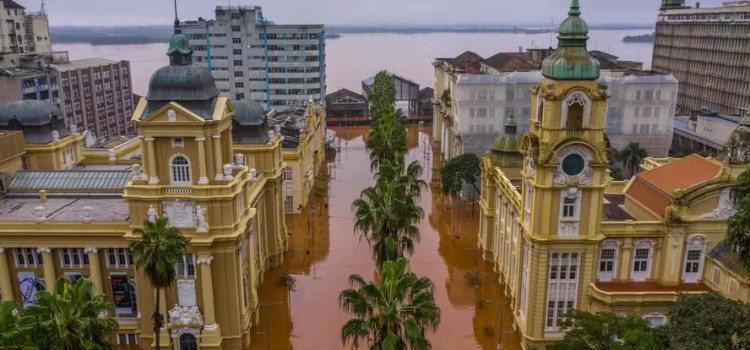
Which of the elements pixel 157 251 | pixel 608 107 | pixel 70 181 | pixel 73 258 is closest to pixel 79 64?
pixel 70 181

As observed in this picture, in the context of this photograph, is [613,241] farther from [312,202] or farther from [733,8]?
[733,8]

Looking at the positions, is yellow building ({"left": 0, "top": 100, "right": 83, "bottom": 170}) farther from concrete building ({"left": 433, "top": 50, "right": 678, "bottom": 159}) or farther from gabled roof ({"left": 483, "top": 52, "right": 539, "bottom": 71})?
gabled roof ({"left": 483, "top": 52, "right": 539, "bottom": 71})

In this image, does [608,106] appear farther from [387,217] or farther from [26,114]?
[26,114]

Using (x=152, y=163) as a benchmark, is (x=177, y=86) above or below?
above

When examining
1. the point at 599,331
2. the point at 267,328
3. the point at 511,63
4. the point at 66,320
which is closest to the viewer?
the point at 66,320

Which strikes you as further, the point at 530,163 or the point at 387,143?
the point at 387,143

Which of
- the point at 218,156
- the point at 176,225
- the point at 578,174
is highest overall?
the point at 218,156

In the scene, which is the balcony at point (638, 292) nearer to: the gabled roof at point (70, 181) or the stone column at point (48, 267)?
the gabled roof at point (70, 181)
